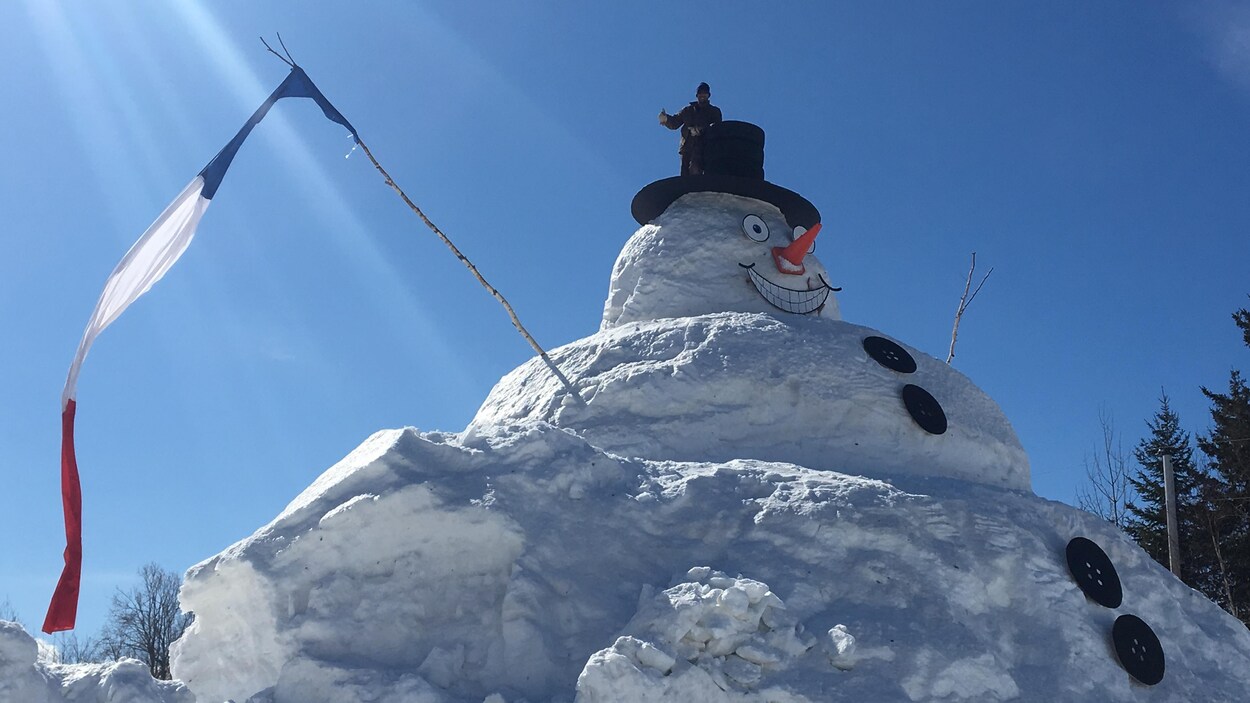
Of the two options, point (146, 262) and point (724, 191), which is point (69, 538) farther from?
point (724, 191)

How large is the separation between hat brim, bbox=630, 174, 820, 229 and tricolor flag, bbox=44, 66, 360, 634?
321 centimetres

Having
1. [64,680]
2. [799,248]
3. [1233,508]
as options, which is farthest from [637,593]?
[1233,508]

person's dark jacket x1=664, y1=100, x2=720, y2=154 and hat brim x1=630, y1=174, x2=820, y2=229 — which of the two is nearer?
hat brim x1=630, y1=174, x2=820, y2=229

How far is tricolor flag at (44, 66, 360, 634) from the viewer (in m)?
5.90

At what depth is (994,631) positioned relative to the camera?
5.81 metres

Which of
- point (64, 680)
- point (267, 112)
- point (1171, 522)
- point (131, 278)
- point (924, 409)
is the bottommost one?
point (64, 680)

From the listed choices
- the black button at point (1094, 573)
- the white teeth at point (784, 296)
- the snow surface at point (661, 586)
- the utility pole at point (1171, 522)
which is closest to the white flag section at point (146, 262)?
the snow surface at point (661, 586)

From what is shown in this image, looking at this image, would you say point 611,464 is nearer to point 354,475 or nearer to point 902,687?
point 354,475

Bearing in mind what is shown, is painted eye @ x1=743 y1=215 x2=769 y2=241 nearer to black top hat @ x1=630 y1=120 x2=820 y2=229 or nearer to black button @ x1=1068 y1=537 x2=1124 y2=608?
black top hat @ x1=630 y1=120 x2=820 y2=229

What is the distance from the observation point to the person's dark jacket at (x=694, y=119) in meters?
10.8

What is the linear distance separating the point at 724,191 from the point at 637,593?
5276 mm

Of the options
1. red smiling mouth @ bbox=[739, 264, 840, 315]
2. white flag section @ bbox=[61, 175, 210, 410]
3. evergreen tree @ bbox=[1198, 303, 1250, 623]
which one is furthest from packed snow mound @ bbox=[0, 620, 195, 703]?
evergreen tree @ bbox=[1198, 303, 1250, 623]

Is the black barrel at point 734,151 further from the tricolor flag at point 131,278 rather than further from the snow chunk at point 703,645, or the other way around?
the snow chunk at point 703,645

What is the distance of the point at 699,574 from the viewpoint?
5543mm
